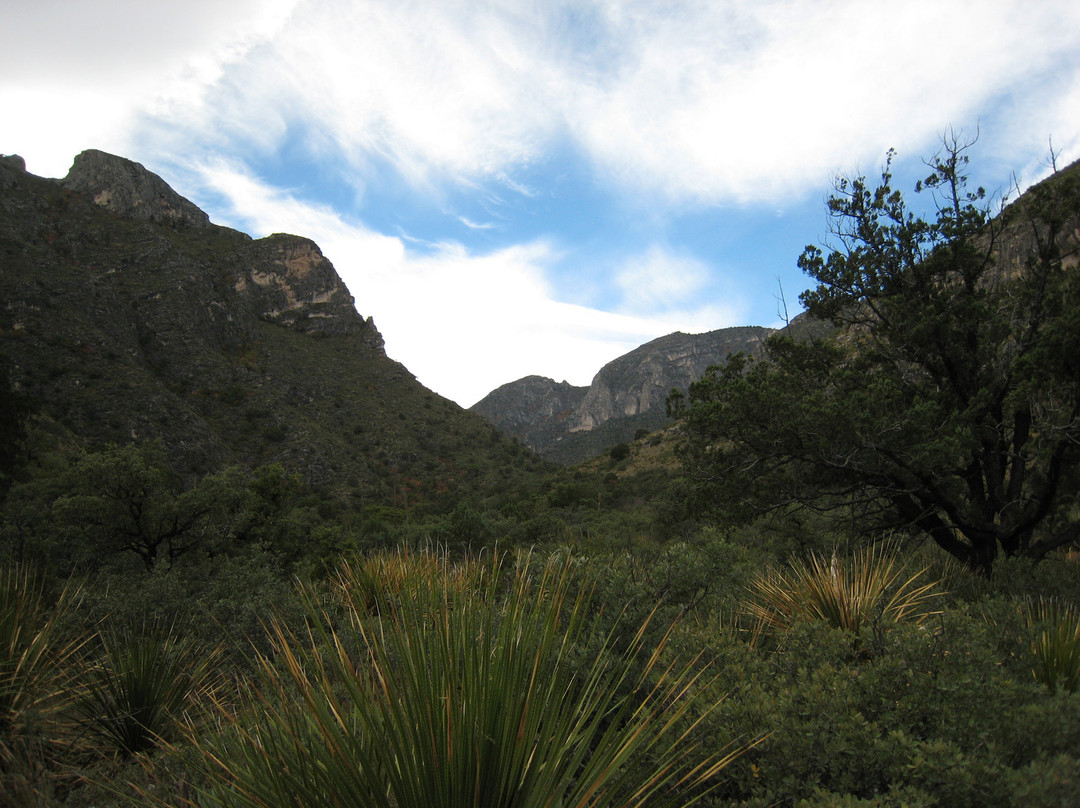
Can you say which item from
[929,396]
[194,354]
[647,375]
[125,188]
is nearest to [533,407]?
[647,375]

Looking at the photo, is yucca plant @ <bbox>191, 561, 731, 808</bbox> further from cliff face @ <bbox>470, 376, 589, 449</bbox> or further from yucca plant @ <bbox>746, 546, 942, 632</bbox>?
cliff face @ <bbox>470, 376, 589, 449</bbox>

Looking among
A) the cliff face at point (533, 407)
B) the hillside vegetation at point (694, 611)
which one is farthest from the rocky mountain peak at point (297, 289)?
the cliff face at point (533, 407)

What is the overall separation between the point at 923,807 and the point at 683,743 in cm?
97

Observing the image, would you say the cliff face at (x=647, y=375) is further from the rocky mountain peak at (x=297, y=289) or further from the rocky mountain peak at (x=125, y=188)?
the rocky mountain peak at (x=125, y=188)

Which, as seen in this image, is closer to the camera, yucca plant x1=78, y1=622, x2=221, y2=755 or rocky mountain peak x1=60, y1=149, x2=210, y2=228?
yucca plant x1=78, y1=622, x2=221, y2=755

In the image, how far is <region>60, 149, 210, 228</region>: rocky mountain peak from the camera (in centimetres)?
6369

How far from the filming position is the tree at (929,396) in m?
6.95

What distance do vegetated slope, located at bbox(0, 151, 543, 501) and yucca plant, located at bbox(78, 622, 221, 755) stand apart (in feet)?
121

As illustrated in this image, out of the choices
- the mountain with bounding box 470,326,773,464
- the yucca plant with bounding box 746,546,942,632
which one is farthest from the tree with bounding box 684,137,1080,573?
the mountain with bounding box 470,326,773,464

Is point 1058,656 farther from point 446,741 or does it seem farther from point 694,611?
point 446,741

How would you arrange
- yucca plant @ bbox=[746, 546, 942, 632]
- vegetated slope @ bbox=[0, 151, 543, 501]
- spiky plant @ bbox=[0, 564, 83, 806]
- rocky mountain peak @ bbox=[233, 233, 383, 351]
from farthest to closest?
1. rocky mountain peak @ bbox=[233, 233, 383, 351]
2. vegetated slope @ bbox=[0, 151, 543, 501]
3. yucca plant @ bbox=[746, 546, 942, 632]
4. spiky plant @ bbox=[0, 564, 83, 806]

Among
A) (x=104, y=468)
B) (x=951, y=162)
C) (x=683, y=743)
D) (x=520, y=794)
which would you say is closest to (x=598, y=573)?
(x=683, y=743)

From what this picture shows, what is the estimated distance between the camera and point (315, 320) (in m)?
69.9

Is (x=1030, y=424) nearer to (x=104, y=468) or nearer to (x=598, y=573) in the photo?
(x=598, y=573)
